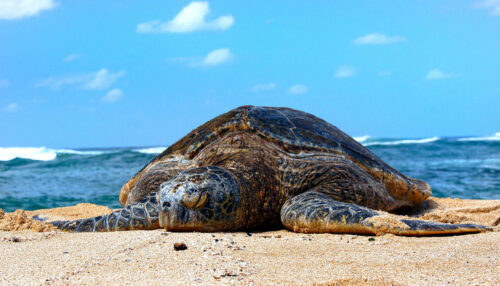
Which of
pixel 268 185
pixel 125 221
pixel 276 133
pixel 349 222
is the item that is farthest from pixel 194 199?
pixel 276 133

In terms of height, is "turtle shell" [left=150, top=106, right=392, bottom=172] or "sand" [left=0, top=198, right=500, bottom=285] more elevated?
"turtle shell" [left=150, top=106, right=392, bottom=172]

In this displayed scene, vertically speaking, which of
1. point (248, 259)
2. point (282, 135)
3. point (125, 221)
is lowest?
point (248, 259)

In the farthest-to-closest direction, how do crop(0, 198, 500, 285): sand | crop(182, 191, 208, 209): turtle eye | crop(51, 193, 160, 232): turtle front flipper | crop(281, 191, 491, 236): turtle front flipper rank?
1. crop(51, 193, 160, 232): turtle front flipper
2. crop(182, 191, 208, 209): turtle eye
3. crop(281, 191, 491, 236): turtle front flipper
4. crop(0, 198, 500, 285): sand

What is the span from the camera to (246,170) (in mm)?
4320

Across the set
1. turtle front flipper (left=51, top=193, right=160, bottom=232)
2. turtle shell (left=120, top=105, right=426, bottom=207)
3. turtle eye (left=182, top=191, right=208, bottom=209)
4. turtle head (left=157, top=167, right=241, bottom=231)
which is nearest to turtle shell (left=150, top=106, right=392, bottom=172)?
turtle shell (left=120, top=105, right=426, bottom=207)

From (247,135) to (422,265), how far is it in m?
2.56

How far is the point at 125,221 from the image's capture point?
162 inches

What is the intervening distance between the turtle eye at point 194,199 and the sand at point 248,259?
9.9 inches

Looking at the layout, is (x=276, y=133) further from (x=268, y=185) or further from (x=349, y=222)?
(x=349, y=222)

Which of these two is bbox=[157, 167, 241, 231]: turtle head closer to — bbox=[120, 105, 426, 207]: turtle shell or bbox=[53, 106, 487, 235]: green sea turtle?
bbox=[53, 106, 487, 235]: green sea turtle

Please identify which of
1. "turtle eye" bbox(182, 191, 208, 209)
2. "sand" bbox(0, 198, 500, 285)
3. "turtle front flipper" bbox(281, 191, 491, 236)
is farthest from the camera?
"turtle eye" bbox(182, 191, 208, 209)

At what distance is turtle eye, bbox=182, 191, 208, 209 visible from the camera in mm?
3650

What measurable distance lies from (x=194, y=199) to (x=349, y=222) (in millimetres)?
1248

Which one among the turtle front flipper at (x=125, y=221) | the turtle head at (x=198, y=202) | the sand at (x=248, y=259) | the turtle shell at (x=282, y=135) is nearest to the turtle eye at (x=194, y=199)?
the turtle head at (x=198, y=202)
